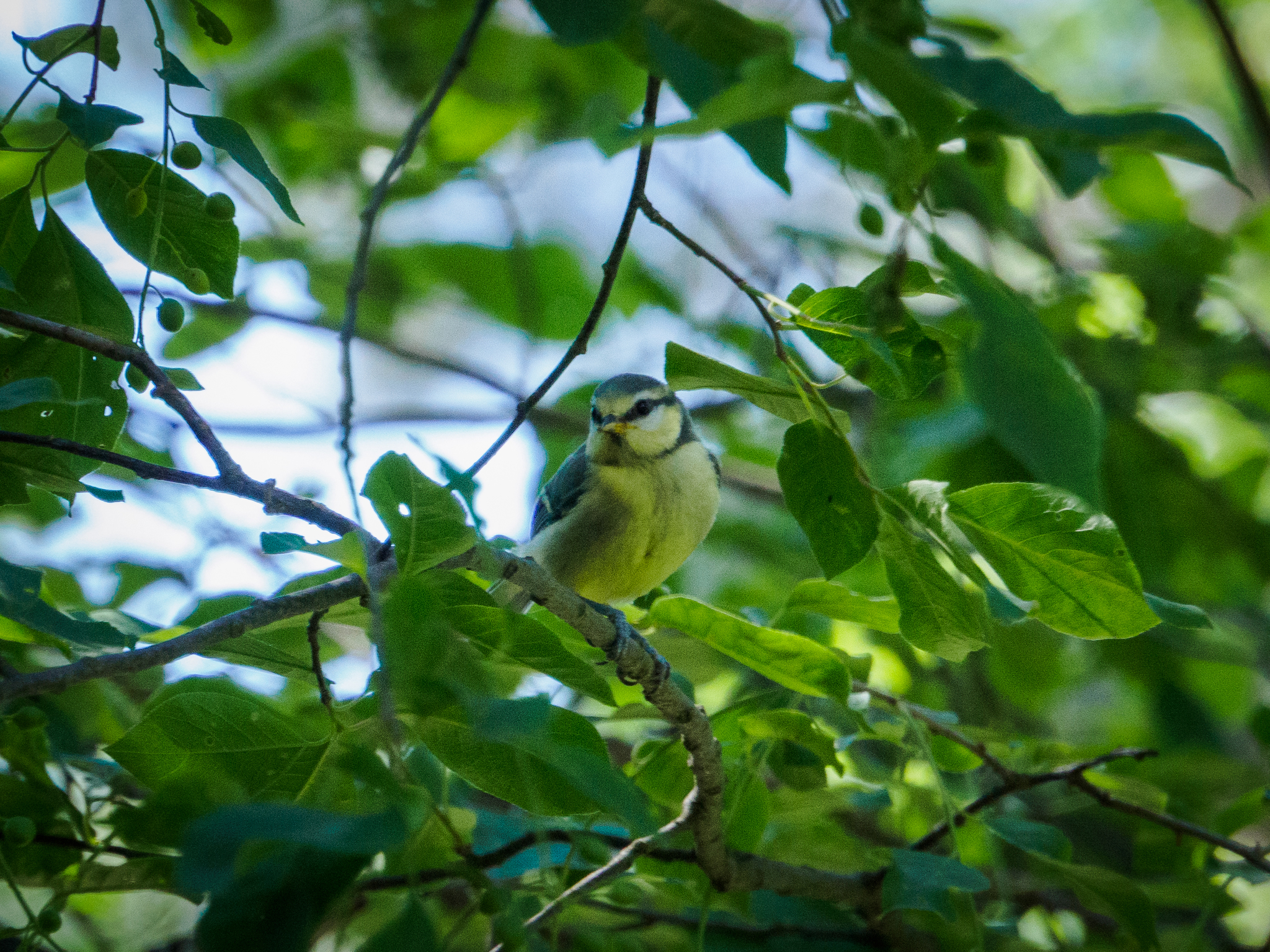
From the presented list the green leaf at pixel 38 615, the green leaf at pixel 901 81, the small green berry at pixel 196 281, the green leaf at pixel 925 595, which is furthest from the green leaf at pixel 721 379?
the green leaf at pixel 38 615

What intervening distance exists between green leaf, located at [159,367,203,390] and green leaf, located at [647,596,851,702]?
0.90 meters

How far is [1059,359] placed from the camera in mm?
958

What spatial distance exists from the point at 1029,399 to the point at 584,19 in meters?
0.64

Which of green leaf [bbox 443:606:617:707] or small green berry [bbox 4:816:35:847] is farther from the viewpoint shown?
small green berry [bbox 4:816:35:847]

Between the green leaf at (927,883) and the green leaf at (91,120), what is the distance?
1.59 metres

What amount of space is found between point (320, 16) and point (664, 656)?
2.57 meters

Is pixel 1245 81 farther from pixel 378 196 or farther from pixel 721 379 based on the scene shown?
pixel 378 196

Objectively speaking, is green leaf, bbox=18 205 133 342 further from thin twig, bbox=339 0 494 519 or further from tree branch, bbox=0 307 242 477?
thin twig, bbox=339 0 494 519

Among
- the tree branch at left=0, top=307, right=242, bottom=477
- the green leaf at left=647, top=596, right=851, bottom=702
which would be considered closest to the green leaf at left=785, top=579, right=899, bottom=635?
the green leaf at left=647, top=596, right=851, bottom=702

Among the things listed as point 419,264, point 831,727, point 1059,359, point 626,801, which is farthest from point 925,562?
point 419,264

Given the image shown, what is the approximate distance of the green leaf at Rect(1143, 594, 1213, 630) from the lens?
1497 millimetres

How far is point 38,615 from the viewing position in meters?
1.40

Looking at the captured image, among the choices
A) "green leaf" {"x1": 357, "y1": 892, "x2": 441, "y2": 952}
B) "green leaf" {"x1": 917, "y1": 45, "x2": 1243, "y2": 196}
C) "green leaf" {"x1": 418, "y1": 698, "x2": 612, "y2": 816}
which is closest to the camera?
"green leaf" {"x1": 917, "y1": 45, "x2": 1243, "y2": 196}

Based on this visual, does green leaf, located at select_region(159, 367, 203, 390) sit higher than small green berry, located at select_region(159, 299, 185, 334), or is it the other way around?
small green berry, located at select_region(159, 299, 185, 334)
